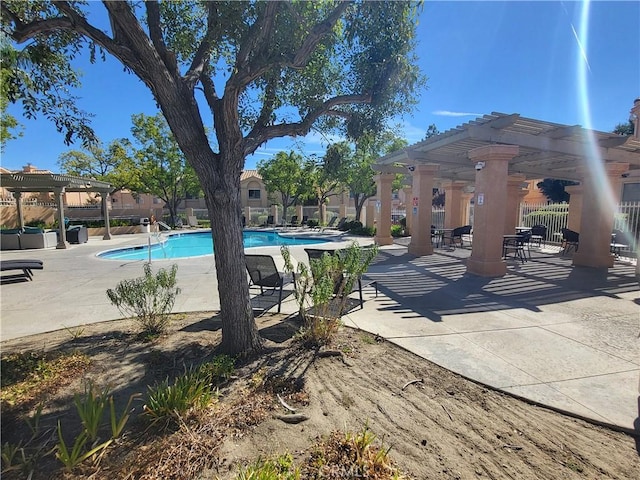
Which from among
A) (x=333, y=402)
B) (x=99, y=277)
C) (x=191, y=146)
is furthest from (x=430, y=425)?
(x=99, y=277)

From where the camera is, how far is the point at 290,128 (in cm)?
392

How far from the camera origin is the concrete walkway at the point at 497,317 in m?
3.18

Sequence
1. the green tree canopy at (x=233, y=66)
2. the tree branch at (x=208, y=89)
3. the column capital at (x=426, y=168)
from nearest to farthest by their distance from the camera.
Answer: the green tree canopy at (x=233, y=66)
the tree branch at (x=208, y=89)
the column capital at (x=426, y=168)

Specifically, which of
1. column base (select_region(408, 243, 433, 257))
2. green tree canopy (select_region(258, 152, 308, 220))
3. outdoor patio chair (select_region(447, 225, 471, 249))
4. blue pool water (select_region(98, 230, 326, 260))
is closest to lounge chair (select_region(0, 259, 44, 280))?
blue pool water (select_region(98, 230, 326, 260))

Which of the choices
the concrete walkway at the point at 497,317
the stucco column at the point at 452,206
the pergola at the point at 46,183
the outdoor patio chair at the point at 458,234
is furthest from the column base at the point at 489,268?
the pergola at the point at 46,183

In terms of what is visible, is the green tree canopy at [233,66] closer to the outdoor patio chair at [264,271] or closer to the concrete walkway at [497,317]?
the outdoor patio chair at [264,271]

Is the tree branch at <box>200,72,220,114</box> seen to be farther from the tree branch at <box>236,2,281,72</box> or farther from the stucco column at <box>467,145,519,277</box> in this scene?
the stucco column at <box>467,145,519,277</box>

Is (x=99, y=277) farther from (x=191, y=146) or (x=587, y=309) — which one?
(x=587, y=309)

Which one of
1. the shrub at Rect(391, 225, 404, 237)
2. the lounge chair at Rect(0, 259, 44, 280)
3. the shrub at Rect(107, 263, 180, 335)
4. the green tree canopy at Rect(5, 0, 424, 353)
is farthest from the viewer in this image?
the shrub at Rect(391, 225, 404, 237)

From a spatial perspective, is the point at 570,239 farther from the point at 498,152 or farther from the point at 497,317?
the point at 497,317

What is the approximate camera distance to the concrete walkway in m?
3.18

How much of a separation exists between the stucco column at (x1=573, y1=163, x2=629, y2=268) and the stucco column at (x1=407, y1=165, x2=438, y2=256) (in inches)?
171

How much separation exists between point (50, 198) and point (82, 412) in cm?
3565

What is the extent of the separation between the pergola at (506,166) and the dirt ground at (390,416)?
5.64 metres
